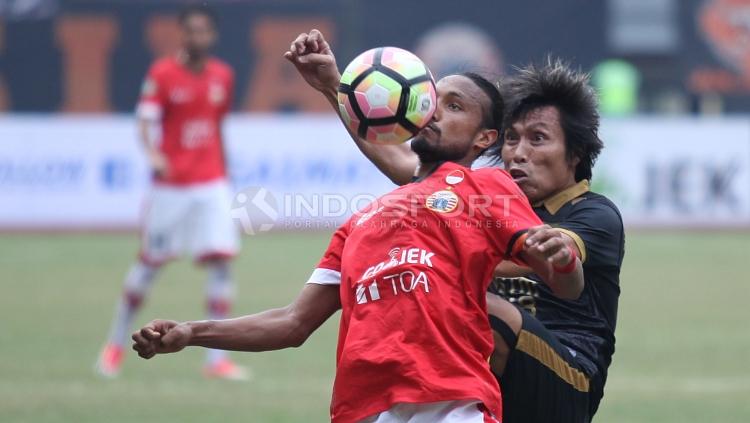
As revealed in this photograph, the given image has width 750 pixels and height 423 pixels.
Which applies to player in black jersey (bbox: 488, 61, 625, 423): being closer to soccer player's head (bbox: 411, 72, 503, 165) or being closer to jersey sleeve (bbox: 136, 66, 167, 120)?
soccer player's head (bbox: 411, 72, 503, 165)

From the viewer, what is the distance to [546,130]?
4.96m

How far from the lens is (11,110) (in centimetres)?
2203

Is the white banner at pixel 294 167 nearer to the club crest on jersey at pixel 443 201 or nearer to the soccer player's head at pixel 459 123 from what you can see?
the soccer player's head at pixel 459 123

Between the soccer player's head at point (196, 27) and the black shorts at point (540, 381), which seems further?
the soccer player's head at point (196, 27)

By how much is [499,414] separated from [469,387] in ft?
0.60

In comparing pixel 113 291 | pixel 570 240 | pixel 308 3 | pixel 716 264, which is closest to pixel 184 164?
pixel 113 291

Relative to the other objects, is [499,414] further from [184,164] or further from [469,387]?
[184,164]

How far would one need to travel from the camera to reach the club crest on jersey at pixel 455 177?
166 inches

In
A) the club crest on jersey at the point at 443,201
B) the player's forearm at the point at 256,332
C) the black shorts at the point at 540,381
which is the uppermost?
the club crest on jersey at the point at 443,201

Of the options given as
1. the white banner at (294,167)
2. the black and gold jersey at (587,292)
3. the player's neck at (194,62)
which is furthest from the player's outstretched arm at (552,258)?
the white banner at (294,167)

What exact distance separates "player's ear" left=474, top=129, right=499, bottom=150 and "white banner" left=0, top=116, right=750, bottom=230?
48.8 feet

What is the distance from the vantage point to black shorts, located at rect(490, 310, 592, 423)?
4.54 m

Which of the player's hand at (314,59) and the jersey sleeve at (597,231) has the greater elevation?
the player's hand at (314,59)

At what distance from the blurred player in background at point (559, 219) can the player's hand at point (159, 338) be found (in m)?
1.08
